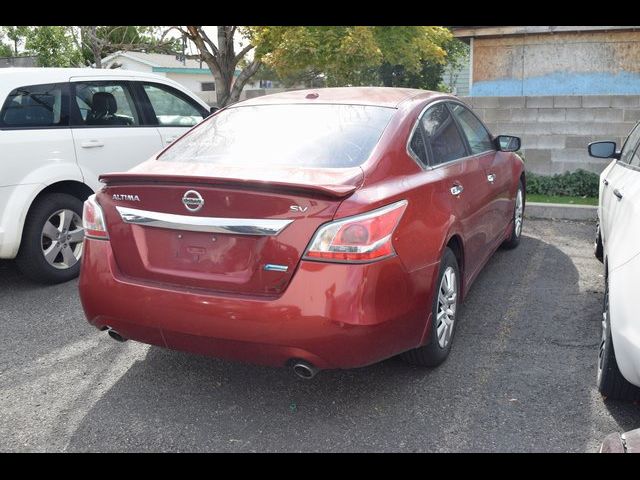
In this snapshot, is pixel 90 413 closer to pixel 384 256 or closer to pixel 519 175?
pixel 384 256

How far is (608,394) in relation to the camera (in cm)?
326

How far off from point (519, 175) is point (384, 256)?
356 centimetres

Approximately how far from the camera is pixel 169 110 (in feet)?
21.6

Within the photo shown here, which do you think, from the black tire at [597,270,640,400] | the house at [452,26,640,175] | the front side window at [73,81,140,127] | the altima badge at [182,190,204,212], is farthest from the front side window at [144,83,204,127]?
the house at [452,26,640,175]

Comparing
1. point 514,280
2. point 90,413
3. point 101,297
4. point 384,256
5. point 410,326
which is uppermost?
point 384,256

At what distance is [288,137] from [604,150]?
2874mm

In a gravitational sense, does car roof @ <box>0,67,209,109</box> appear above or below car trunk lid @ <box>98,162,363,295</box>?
above

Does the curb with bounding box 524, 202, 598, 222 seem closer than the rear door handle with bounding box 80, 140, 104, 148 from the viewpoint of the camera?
No

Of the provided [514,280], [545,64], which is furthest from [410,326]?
[545,64]

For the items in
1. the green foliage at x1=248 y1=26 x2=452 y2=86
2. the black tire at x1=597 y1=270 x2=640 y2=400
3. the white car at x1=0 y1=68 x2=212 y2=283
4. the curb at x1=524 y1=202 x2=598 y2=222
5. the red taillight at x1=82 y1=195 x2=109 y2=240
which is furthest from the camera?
the green foliage at x1=248 y1=26 x2=452 y2=86

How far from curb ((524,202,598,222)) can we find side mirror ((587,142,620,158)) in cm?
252

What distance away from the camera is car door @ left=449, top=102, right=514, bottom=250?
15.6 feet

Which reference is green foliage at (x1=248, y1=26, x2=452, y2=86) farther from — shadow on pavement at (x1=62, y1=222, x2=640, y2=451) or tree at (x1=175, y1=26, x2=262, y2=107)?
shadow on pavement at (x1=62, y1=222, x2=640, y2=451)

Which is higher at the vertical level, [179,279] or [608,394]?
[179,279]
